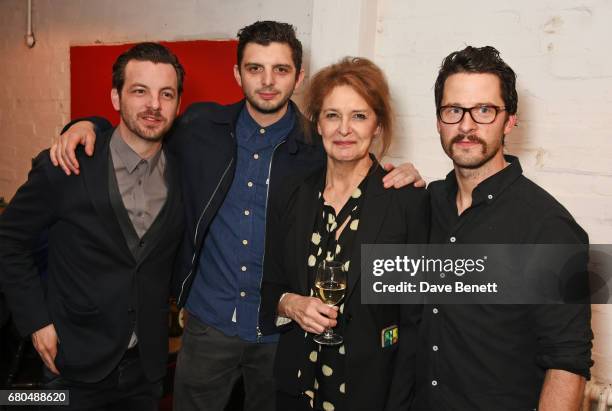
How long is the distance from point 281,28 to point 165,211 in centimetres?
93

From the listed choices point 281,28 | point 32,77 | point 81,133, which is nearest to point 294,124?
point 281,28

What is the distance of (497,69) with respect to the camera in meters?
1.65

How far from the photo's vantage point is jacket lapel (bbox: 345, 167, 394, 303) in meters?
1.69

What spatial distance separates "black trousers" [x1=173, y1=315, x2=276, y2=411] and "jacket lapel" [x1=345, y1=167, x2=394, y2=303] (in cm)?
72

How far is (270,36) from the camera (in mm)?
2211

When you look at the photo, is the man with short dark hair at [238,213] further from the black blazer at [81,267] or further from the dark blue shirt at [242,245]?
the black blazer at [81,267]

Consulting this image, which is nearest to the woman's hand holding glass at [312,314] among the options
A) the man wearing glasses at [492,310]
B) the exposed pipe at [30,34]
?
the man wearing glasses at [492,310]

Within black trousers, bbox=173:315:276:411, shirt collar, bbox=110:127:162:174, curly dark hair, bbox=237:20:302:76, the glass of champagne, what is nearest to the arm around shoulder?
shirt collar, bbox=110:127:162:174

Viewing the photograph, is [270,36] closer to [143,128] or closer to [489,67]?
[143,128]

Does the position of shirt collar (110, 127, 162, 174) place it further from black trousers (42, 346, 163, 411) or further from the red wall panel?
the red wall panel

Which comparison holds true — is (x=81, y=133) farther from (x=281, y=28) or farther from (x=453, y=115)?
(x=453, y=115)

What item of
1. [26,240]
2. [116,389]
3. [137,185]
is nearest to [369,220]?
[137,185]

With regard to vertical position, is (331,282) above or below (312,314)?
above

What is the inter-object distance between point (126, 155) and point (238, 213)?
0.51m
